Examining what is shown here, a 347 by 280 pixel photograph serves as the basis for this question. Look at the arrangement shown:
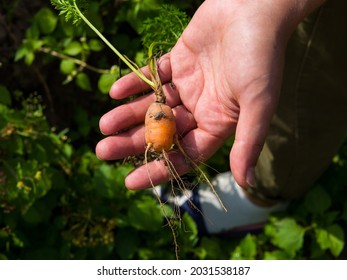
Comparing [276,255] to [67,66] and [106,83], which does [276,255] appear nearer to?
[106,83]

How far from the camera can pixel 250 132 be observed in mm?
1275

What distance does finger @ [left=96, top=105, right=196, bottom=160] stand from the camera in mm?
1553

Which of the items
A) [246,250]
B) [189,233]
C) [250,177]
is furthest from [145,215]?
[250,177]

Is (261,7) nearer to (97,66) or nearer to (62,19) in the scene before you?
(62,19)

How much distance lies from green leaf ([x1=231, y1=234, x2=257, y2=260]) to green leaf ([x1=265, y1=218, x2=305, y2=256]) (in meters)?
0.10

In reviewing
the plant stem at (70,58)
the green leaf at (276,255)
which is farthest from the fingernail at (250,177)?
the plant stem at (70,58)

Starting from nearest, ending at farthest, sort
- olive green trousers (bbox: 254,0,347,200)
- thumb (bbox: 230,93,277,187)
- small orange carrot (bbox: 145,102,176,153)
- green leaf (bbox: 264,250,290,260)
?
1. thumb (bbox: 230,93,277,187)
2. small orange carrot (bbox: 145,102,176,153)
3. olive green trousers (bbox: 254,0,347,200)
4. green leaf (bbox: 264,250,290,260)

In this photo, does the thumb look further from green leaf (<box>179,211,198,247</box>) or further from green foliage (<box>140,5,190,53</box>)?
green leaf (<box>179,211,198,247</box>)

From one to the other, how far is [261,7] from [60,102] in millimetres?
1400

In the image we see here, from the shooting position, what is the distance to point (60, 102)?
2.50 m

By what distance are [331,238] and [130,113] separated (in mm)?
1114

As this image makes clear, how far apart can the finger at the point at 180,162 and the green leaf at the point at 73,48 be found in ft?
2.68

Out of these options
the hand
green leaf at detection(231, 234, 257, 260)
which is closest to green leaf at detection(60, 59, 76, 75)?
the hand

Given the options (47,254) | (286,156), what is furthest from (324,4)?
(47,254)
